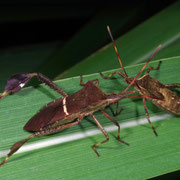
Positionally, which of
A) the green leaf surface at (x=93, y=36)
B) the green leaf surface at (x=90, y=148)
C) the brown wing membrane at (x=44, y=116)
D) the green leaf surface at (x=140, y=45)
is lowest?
the green leaf surface at (x=90, y=148)

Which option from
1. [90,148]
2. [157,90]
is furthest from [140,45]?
[90,148]

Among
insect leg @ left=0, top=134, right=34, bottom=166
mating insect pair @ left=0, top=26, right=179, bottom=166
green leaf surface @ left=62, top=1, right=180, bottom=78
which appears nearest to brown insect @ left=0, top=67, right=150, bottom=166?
mating insect pair @ left=0, top=26, right=179, bottom=166

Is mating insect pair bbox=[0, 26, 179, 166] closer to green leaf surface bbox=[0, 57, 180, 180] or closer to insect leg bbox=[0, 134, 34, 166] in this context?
green leaf surface bbox=[0, 57, 180, 180]

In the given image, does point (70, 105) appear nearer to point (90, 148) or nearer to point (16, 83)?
point (90, 148)

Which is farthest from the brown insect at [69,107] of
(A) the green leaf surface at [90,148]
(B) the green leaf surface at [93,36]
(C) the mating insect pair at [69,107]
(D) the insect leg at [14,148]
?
(B) the green leaf surface at [93,36]

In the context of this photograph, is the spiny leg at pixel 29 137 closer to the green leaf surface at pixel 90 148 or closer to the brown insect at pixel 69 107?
the brown insect at pixel 69 107
